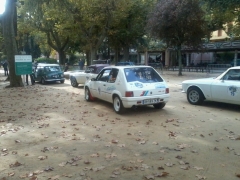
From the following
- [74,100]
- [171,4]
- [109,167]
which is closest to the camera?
[109,167]

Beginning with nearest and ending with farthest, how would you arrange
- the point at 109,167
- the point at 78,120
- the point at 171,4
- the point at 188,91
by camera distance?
the point at 109,167
the point at 78,120
the point at 188,91
the point at 171,4

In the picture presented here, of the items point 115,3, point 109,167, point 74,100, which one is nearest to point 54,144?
point 109,167

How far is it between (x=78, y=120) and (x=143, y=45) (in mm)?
30768

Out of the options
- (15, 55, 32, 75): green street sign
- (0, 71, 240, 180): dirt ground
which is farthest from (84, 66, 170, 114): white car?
(15, 55, 32, 75): green street sign

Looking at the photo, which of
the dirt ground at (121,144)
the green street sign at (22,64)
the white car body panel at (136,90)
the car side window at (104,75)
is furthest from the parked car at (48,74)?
the white car body panel at (136,90)

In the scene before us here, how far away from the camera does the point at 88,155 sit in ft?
16.3

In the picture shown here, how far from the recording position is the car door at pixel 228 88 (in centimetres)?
837

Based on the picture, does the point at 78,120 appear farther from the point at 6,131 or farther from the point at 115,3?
the point at 115,3

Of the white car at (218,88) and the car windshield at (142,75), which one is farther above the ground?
the car windshield at (142,75)

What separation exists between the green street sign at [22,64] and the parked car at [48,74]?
7.10 ft

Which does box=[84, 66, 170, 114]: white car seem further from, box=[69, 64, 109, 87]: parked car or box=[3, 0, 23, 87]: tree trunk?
box=[3, 0, 23, 87]: tree trunk

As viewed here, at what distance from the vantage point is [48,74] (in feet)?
63.7

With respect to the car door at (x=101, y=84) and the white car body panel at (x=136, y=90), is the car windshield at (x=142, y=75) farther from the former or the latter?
the car door at (x=101, y=84)

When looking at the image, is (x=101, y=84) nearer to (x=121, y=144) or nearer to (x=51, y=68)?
(x=121, y=144)
